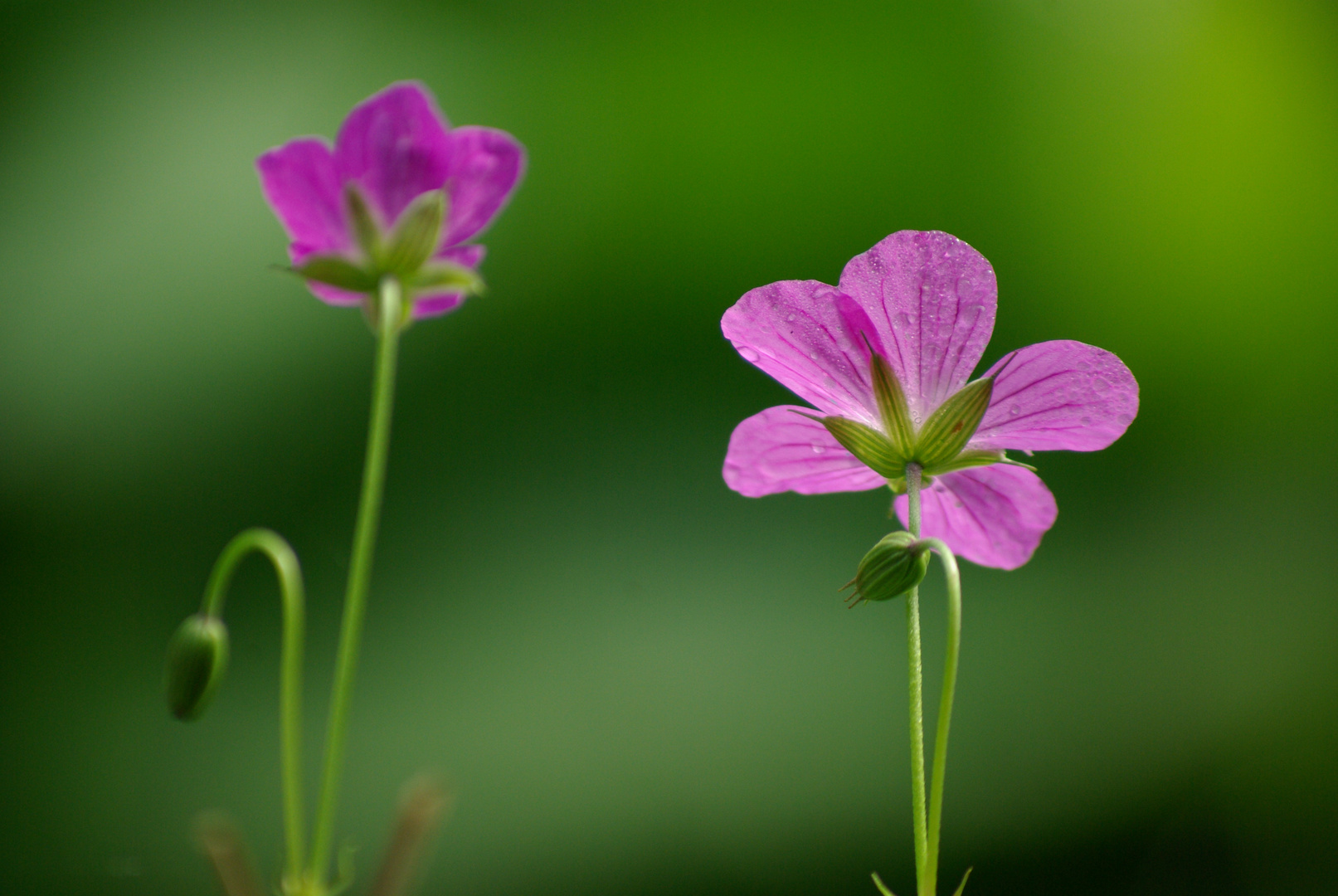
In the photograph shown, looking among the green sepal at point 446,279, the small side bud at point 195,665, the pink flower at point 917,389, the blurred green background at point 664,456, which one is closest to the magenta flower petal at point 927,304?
the pink flower at point 917,389

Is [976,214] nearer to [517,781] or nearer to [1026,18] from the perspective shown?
[1026,18]

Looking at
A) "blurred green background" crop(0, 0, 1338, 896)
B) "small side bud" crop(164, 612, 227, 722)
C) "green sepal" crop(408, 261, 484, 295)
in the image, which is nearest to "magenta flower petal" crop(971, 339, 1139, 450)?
"green sepal" crop(408, 261, 484, 295)

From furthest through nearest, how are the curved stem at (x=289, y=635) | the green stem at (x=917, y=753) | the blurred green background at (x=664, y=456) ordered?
the blurred green background at (x=664, y=456) < the curved stem at (x=289, y=635) < the green stem at (x=917, y=753)

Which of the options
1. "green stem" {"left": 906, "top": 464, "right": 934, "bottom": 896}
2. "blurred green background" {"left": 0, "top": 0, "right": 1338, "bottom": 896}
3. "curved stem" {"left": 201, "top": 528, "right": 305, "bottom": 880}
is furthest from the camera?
"blurred green background" {"left": 0, "top": 0, "right": 1338, "bottom": 896}

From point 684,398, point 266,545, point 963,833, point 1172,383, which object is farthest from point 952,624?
point 1172,383

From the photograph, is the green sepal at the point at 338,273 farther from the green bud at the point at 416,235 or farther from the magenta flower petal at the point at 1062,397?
the magenta flower petal at the point at 1062,397

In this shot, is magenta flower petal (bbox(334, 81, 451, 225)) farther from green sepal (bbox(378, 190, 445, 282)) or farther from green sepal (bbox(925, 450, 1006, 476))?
green sepal (bbox(925, 450, 1006, 476))

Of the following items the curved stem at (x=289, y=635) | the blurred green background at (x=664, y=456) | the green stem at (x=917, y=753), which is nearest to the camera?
the green stem at (x=917, y=753)
